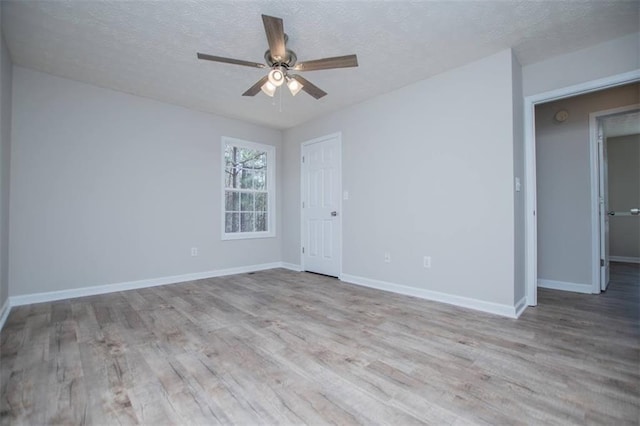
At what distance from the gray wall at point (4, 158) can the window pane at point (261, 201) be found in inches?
118

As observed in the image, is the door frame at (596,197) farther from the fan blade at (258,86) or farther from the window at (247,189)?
the window at (247,189)

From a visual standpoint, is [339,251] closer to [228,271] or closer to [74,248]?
[228,271]

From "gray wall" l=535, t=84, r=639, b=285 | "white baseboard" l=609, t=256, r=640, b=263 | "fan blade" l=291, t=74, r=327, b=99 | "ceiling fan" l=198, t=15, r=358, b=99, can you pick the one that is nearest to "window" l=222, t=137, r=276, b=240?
"ceiling fan" l=198, t=15, r=358, b=99

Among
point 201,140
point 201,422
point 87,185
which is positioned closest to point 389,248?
point 201,422

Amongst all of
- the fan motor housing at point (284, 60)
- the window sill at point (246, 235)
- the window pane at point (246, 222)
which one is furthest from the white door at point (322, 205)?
the fan motor housing at point (284, 60)

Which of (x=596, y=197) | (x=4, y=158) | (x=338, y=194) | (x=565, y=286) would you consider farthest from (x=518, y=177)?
(x=4, y=158)

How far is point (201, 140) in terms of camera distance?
14.1 feet

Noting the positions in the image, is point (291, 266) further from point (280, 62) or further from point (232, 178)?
point (280, 62)

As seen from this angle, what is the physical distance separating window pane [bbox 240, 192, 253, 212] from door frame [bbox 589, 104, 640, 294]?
4.69 meters

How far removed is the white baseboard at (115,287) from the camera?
9.86ft

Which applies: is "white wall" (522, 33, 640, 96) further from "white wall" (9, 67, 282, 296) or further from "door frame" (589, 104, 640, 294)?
"white wall" (9, 67, 282, 296)

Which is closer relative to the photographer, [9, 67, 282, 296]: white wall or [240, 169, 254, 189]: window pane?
[9, 67, 282, 296]: white wall

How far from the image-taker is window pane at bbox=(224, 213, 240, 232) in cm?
461

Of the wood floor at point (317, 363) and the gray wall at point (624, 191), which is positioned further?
the gray wall at point (624, 191)
